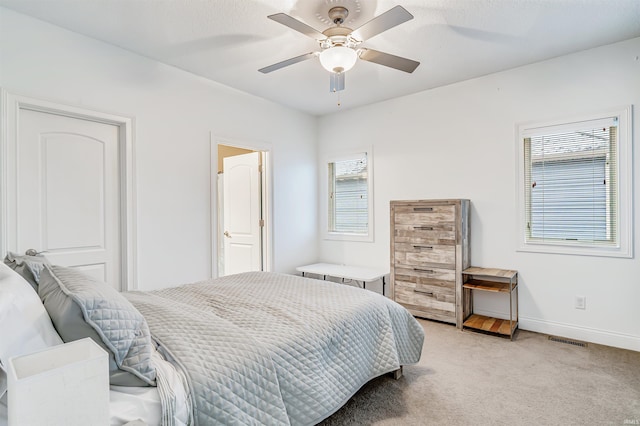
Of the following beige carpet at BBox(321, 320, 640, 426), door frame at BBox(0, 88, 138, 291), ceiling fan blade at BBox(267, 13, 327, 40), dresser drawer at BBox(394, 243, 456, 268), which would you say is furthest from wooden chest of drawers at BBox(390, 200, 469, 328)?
door frame at BBox(0, 88, 138, 291)

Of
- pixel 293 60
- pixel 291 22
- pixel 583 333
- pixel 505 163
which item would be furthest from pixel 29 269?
pixel 583 333

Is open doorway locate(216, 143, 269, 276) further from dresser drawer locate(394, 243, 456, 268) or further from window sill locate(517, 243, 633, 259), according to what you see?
window sill locate(517, 243, 633, 259)

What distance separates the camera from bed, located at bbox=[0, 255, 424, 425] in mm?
1062

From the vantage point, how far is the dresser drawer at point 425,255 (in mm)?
3361

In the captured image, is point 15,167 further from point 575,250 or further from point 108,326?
point 575,250

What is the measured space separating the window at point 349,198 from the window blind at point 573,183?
1.86 m

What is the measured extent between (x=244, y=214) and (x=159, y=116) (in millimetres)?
1745

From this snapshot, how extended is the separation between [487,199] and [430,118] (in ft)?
3.76

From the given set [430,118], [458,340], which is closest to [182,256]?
[458,340]

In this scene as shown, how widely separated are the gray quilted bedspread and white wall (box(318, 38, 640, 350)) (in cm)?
171

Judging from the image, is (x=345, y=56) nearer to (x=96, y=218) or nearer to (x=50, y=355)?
(x=50, y=355)

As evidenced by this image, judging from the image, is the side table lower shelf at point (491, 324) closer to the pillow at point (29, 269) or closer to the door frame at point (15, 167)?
the door frame at point (15, 167)

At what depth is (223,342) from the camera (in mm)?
1376

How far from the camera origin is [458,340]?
3.01 m
